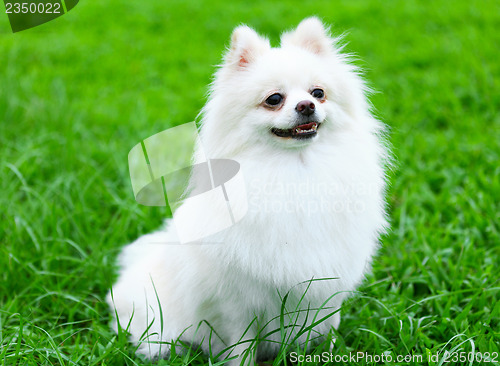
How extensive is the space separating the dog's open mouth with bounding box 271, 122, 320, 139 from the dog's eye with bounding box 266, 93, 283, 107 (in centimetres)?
10

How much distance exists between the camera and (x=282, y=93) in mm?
1898

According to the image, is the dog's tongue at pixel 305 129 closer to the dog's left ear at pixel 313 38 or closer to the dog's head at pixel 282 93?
the dog's head at pixel 282 93

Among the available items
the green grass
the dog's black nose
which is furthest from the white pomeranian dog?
the green grass

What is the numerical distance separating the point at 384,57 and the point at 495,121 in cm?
158

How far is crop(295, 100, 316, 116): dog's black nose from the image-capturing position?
1810 mm

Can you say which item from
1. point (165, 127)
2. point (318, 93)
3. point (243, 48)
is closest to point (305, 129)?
point (318, 93)

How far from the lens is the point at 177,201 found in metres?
2.35

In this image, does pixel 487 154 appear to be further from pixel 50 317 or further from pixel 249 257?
A: pixel 50 317

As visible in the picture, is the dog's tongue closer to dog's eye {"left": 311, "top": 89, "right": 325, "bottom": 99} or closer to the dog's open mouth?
the dog's open mouth

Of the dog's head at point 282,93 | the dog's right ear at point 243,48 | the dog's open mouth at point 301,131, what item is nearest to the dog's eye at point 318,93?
the dog's head at point 282,93

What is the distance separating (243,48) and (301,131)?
0.41 meters

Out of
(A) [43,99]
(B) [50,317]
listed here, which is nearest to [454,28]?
(A) [43,99]

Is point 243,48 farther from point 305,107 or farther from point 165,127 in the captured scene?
point 165,127

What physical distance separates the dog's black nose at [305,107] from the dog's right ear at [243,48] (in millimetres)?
312
